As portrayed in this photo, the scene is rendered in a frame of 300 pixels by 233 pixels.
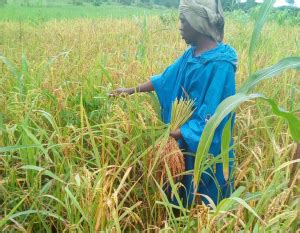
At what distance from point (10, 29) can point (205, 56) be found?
475 cm

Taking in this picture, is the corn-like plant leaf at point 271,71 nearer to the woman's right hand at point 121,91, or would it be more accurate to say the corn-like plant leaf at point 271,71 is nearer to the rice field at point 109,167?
the rice field at point 109,167

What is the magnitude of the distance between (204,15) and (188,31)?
8cm

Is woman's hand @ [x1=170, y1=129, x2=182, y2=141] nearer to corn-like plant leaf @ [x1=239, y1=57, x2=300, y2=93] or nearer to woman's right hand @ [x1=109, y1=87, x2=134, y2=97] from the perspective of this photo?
woman's right hand @ [x1=109, y1=87, x2=134, y2=97]

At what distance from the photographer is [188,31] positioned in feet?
4.63

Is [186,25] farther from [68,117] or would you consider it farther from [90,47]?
[90,47]

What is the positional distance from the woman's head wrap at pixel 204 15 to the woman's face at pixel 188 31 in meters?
0.02

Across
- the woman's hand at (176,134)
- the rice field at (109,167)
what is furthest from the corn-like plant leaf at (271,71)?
the woman's hand at (176,134)

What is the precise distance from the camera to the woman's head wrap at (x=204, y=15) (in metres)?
1.36

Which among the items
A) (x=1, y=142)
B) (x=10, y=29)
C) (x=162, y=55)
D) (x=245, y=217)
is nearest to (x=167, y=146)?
(x=245, y=217)

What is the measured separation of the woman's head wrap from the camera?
136 cm

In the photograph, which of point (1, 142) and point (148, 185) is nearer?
point (148, 185)

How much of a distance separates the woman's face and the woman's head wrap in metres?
0.02

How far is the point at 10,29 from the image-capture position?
549cm

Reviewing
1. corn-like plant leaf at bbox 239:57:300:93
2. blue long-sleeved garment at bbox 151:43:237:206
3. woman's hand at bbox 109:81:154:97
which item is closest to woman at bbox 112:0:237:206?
blue long-sleeved garment at bbox 151:43:237:206
